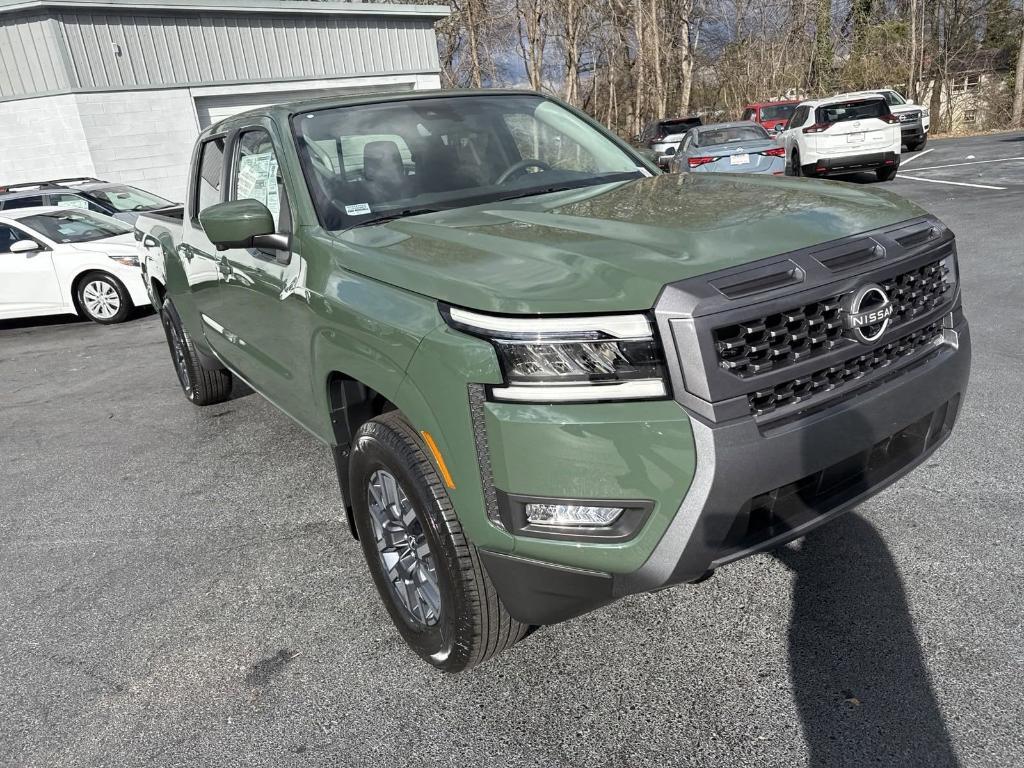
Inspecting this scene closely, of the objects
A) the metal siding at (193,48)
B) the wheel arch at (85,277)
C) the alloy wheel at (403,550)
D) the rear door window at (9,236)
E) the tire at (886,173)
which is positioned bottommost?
the tire at (886,173)

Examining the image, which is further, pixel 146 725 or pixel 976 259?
pixel 976 259

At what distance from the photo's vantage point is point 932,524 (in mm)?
3375

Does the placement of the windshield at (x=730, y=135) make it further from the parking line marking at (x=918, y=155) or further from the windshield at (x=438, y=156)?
the windshield at (x=438, y=156)

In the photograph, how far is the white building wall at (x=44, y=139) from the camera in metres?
15.7

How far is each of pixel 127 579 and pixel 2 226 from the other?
8411 mm

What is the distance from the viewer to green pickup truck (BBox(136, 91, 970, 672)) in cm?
210

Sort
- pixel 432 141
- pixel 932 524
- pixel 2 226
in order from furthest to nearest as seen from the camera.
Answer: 1. pixel 2 226
2. pixel 432 141
3. pixel 932 524

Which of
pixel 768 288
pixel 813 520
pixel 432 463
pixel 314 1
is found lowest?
pixel 813 520

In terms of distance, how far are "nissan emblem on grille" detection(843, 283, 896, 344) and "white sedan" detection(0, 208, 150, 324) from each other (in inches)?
368

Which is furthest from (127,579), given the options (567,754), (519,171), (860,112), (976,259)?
(860,112)

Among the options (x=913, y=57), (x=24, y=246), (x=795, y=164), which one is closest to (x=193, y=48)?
(x=24, y=246)

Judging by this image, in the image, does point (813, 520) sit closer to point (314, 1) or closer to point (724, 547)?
point (724, 547)

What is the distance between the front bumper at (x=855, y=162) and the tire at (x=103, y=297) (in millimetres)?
11899

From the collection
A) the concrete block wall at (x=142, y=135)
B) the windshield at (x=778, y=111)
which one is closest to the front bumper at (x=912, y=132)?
the windshield at (x=778, y=111)
